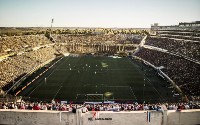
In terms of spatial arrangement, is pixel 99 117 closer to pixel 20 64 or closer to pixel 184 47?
pixel 20 64

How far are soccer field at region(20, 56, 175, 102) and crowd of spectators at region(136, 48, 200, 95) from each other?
2.96 m

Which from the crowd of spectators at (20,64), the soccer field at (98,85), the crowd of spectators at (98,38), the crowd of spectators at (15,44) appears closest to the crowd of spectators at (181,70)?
the soccer field at (98,85)

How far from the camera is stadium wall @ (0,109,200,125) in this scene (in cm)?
2161

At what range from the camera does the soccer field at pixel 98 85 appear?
37.6 meters

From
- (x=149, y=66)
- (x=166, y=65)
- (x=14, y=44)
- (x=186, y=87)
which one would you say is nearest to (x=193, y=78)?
(x=186, y=87)

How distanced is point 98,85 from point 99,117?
22762 mm

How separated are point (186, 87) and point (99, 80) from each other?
17352mm

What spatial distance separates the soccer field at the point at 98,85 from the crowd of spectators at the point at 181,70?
9.70 ft

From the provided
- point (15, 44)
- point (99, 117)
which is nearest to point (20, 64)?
point (15, 44)

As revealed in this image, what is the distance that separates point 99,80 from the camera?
48469 mm

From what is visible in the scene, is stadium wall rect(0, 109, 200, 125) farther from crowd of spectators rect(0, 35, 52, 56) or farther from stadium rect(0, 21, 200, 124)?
crowd of spectators rect(0, 35, 52, 56)

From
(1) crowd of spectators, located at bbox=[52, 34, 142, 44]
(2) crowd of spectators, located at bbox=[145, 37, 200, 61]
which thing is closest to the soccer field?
(2) crowd of spectators, located at bbox=[145, 37, 200, 61]

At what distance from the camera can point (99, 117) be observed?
2166 centimetres

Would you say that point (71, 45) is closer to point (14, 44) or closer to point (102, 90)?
point (14, 44)
